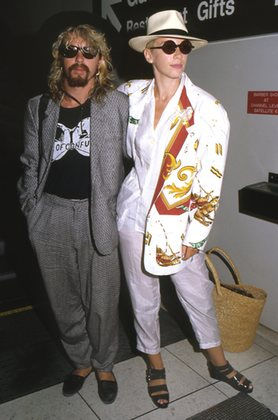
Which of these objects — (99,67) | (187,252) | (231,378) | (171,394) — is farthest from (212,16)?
(171,394)

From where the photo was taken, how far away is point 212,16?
2936 millimetres

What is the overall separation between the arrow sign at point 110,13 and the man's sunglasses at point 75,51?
70.0 inches

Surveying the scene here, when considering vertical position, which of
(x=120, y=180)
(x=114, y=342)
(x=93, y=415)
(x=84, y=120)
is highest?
(x=84, y=120)

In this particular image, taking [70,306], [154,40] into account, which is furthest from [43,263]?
[154,40]

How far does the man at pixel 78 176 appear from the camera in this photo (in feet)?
7.21

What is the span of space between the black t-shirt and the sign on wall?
1.27 meters

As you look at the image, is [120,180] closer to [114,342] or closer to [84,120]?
[84,120]

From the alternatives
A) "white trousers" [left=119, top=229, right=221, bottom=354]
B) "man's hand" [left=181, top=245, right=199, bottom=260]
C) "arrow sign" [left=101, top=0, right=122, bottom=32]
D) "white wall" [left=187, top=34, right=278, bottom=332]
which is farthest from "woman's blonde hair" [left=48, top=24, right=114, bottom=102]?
"arrow sign" [left=101, top=0, right=122, bottom=32]

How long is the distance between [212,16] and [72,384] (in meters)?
2.61

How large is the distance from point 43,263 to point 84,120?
0.84m

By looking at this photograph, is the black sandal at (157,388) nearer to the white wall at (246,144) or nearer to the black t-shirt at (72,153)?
the white wall at (246,144)

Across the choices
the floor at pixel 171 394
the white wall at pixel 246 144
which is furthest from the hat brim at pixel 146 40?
the floor at pixel 171 394

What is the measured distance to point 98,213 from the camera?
2242 millimetres

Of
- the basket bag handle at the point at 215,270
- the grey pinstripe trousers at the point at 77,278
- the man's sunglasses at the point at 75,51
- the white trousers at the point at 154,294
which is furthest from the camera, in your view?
the basket bag handle at the point at 215,270
